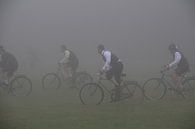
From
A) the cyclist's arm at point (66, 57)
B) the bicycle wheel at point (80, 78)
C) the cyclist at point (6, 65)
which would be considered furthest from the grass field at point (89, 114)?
the cyclist's arm at point (66, 57)

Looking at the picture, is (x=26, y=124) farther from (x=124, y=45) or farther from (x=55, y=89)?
(x=124, y=45)

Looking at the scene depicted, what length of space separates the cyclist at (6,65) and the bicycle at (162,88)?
3401 mm

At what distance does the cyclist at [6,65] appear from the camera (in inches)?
422

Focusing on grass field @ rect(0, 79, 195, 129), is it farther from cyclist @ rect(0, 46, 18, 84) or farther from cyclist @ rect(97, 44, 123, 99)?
cyclist @ rect(0, 46, 18, 84)

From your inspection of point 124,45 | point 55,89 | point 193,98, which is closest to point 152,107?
point 193,98

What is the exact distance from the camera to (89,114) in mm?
8352

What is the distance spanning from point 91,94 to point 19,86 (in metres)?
2.21

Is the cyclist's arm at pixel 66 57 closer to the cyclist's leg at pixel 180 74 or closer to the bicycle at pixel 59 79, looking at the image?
the bicycle at pixel 59 79

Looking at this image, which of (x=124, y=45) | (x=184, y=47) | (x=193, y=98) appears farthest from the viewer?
(x=124, y=45)

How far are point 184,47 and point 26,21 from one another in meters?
14.3

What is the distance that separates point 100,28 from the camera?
36750 millimetres

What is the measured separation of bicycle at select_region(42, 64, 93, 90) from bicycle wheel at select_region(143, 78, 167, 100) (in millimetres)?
2503

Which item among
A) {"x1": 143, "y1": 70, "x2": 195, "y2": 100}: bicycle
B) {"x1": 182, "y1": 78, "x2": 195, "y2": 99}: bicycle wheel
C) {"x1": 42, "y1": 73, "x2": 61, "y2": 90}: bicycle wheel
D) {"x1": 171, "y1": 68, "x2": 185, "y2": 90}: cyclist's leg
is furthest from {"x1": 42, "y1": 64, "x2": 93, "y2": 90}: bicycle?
{"x1": 182, "y1": 78, "x2": 195, "y2": 99}: bicycle wheel

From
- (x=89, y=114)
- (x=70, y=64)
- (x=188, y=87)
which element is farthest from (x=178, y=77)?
(x=70, y=64)
